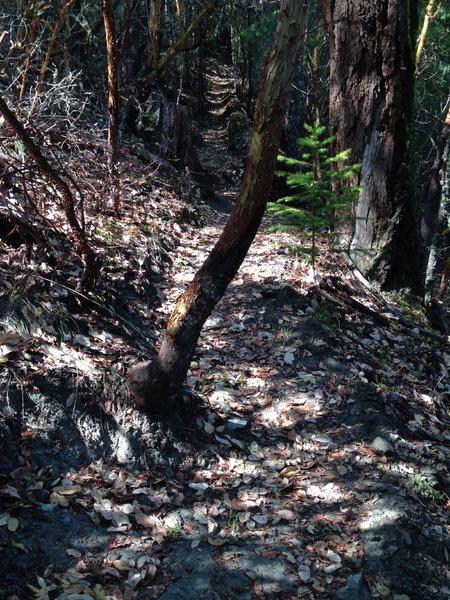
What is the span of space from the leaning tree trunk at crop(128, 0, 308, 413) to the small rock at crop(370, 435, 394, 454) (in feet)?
5.69

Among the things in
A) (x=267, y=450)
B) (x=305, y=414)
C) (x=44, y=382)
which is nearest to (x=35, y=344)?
(x=44, y=382)

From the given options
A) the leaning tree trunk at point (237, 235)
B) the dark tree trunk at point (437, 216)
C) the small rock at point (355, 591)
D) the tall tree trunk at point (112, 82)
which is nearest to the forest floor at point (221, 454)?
the small rock at point (355, 591)

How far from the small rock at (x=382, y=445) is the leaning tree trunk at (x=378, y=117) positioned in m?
2.96

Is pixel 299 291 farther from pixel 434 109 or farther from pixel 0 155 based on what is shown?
pixel 434 109

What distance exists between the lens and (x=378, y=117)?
6949 millimetres

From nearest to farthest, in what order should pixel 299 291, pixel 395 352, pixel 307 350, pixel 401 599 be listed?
pixel 401 599, pixel 307 350, pixel 395 352, pixel 299 291

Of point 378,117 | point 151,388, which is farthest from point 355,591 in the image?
point 378,117

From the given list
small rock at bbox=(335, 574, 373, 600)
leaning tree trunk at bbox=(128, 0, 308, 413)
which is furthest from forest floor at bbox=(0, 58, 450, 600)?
leaning tree trunk at bbox=(128, 0, 308, 413)

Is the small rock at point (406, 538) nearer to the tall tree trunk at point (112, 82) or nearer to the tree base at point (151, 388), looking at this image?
the tree base at point (151, 388)

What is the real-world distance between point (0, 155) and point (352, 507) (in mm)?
4501

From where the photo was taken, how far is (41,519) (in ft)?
10.8

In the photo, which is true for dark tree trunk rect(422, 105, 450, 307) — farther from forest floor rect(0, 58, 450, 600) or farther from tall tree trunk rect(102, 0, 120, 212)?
tall tree trunk rect(102, 0, 120, 212)

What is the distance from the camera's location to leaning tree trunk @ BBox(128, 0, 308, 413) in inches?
143

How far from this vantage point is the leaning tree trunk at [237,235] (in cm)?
364
